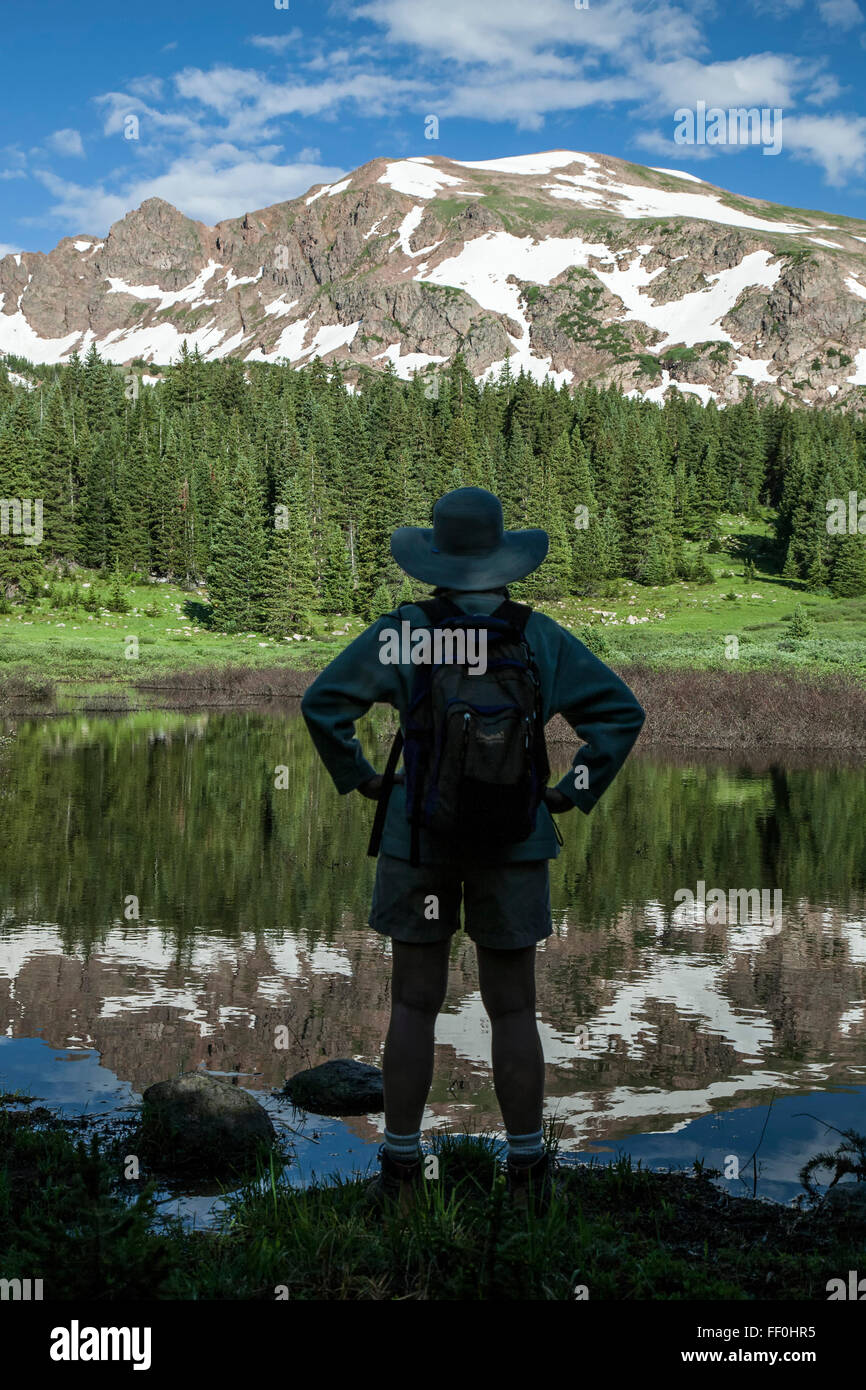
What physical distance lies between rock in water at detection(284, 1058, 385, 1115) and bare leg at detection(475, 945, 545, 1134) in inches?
72.1

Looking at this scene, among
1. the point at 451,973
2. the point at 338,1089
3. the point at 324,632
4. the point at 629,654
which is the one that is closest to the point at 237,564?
the point at 324,632

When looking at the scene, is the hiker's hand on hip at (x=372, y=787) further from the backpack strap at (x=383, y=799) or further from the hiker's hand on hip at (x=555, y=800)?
the hiker's hand on hip at (x=555, y=800)

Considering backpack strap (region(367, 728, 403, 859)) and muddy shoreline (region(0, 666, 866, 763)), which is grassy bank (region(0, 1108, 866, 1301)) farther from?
muddy shoreline (region(0, 666, 866, 763))

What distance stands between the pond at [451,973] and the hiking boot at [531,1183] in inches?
44.1

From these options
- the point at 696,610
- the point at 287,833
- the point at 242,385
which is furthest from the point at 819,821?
the point at 242,385

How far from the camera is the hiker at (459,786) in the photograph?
12.5 ft

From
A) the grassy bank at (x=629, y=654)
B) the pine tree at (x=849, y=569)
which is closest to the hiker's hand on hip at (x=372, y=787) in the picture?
the grassy bank at (x=629, y=654)

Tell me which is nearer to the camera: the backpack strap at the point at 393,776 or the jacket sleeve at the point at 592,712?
the backpack strap at the point at 393,776

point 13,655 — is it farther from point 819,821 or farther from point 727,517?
point 727,517

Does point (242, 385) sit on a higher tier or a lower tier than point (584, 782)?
higher

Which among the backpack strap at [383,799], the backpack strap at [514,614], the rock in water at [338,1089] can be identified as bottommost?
the rock in water at [338,1089]

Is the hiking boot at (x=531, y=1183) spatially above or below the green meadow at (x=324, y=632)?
below

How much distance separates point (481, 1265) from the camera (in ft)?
10.9
